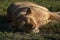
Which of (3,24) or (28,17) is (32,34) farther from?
(3,24)

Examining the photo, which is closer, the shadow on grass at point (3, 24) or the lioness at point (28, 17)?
the lioness at point (28, 17)

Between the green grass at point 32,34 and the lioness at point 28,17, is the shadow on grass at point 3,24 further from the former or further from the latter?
the lioness at point 28,17

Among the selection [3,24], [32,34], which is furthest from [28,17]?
[3,24]

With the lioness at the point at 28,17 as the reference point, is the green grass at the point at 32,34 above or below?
below

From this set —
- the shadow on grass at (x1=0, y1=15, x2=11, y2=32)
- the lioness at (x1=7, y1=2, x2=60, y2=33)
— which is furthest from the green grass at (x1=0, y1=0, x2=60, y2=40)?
the lioness at (x1=7, y1=2, x2=60, y2=33)

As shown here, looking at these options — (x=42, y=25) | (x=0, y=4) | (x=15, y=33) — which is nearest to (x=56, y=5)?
(x=0, y=4)

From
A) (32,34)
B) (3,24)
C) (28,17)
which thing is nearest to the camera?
(32,34)

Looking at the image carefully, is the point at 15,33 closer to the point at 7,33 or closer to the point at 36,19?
the point at 7,33

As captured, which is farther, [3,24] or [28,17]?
[3,24]

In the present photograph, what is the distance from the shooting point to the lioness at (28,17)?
273 inches

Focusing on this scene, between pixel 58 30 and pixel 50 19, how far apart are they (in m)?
0.60

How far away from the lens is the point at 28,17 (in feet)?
22.9

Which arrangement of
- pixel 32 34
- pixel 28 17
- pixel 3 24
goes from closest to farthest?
1. pixel 32 34
2. pixel 28 17
3. pixel 3 24

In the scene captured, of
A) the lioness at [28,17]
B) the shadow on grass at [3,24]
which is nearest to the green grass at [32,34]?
the shadow on grass at [3,24]
